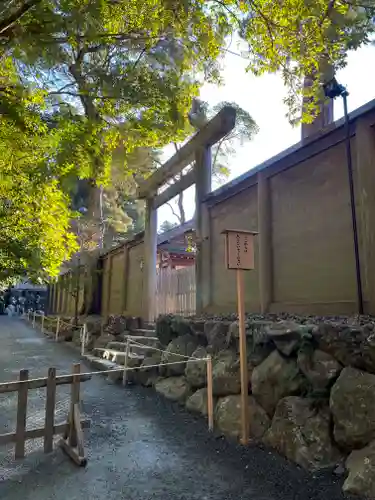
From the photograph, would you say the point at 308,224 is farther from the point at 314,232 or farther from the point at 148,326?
the point at 148,326

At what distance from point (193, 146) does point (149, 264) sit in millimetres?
3939

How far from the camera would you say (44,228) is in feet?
23.0

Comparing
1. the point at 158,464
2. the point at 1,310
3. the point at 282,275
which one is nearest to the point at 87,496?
the point at 158,464

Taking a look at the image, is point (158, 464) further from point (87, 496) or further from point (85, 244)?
point (85, 244)

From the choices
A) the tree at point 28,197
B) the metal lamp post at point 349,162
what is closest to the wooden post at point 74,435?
the tree at point 28,197

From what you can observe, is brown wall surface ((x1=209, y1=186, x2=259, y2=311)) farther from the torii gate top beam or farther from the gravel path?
the gravel path

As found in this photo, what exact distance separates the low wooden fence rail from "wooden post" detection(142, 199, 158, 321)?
6197 millimetres


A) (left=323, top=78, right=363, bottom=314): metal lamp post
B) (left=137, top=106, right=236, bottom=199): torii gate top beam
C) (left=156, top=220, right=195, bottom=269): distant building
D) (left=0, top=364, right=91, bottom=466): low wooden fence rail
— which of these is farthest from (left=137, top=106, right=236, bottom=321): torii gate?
(left=0, top=364, right=91, bottom=466): low wooden fence rail

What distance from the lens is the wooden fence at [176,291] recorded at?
31.1ft

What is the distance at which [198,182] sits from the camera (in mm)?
8570

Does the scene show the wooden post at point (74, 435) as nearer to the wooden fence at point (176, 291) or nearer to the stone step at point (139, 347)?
the stone step at point (139, 347)

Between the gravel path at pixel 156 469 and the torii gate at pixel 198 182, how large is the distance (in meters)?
3.36

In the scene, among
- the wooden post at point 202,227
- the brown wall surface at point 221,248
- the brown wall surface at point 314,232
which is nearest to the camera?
the brown wall surface at point 314,232

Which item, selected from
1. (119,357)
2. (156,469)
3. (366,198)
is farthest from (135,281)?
(366,198)
